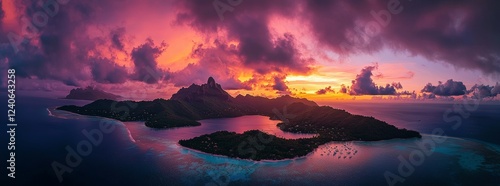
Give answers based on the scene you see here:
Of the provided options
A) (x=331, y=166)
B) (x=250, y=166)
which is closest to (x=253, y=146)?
(x=250, y=166)

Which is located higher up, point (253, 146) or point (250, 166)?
point (253, 146)

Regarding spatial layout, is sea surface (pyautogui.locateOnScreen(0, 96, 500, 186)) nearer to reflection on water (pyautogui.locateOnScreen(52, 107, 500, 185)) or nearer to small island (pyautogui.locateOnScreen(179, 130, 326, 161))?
reflection on water (pyautogui.locateOnScreen(52, 107, 500, 185))

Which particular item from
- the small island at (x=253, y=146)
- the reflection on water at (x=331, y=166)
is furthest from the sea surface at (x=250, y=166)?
the small island at (x=253, y=146)

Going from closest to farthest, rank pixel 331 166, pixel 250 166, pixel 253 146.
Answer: pixel 250 166
pixel 331 166
pixel 253 146

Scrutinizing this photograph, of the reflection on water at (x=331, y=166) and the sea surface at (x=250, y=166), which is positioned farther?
the reflection on water at (x=331, y=166)

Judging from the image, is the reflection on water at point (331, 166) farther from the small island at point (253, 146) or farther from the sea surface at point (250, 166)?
the small island at point (253, 146)

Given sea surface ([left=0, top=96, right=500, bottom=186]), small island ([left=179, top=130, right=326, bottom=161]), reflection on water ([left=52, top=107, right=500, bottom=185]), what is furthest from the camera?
small island ([left=179, top=130, right=326, bottom=161])

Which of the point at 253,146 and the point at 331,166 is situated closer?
the point at 331,166

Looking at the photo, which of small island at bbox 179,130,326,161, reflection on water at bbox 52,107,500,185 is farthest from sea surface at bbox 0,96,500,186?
small island at bbox 179,130,326,161

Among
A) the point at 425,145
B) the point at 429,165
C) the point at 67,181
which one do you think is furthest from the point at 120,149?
the point at 425,145

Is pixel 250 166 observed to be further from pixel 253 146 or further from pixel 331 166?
pixel 331 166

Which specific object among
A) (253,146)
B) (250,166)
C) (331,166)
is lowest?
(331,166)
